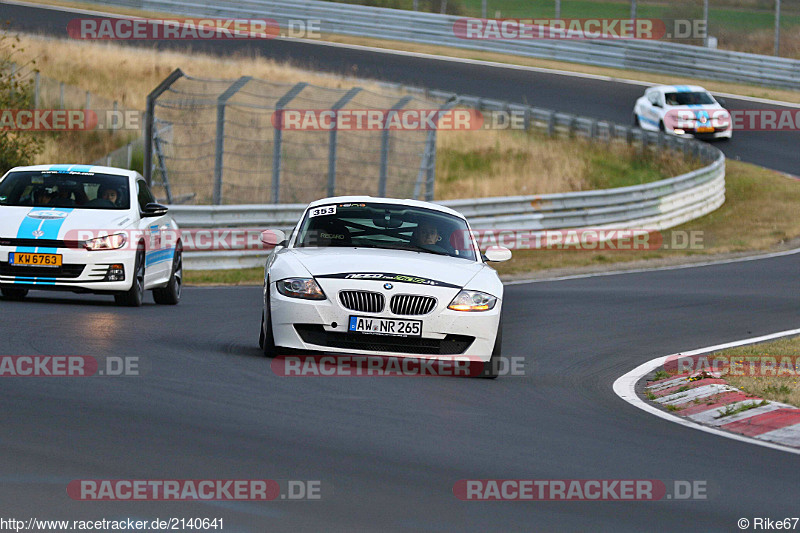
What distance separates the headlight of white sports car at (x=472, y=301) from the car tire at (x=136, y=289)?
17.7ft

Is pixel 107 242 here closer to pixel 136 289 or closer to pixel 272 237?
pixel 136 289

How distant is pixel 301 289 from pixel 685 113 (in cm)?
2966

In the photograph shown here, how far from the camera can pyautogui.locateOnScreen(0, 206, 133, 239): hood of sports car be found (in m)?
13.6

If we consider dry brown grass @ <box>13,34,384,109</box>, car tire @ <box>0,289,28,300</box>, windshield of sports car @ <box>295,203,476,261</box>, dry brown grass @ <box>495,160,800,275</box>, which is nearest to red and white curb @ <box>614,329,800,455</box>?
windshield of sports car @ <box>295,203,476,261</box>

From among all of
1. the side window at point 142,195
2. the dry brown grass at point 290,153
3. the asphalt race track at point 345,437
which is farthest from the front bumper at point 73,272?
the dry brown grass at point 290,153

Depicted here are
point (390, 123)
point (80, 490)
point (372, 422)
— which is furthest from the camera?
point (390, 123)

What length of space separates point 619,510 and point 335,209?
5.52m

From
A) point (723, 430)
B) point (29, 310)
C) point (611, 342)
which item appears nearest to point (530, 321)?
point (611, 342)

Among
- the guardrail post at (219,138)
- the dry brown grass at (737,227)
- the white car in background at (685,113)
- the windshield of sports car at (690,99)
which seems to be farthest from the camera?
the windshield of sports car at (690,99)

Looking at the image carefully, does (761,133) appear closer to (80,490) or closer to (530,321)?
(530,321)

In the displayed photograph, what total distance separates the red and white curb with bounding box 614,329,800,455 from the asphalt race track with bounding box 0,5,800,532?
221 mm

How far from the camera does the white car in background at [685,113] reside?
37.8m

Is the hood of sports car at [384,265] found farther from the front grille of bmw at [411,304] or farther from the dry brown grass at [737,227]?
the dry brown grass at [737,227]

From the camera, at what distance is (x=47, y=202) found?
1432cm
